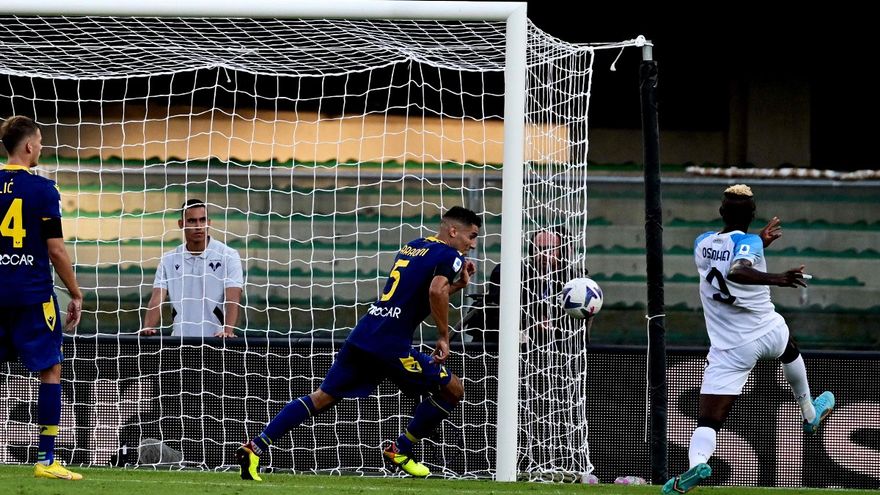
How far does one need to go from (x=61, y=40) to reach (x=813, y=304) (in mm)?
6901

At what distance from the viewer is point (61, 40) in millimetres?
9016

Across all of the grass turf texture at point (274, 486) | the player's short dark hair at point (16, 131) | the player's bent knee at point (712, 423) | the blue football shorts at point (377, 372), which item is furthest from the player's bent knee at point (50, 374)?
the player's bent knee at point (712, 423)

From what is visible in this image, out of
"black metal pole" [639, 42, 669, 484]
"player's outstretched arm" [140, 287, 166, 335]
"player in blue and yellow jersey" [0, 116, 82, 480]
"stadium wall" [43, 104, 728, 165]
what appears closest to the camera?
"player in blue and yellow jersey" [0, 116, 82, 480]

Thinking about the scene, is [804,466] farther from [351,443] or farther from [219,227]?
[219,227]

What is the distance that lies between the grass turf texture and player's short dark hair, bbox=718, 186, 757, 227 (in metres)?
1.64

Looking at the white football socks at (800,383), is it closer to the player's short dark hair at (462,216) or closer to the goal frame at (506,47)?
the goal frame at (506,47)

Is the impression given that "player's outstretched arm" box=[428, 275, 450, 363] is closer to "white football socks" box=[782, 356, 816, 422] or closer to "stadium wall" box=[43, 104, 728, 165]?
"white football socks" box=[782, 356, 816, 422]

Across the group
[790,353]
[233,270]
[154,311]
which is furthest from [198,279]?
[790,353]

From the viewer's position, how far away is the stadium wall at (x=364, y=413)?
28.0 ft

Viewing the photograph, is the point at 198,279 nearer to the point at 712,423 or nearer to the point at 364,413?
the point at 364,413

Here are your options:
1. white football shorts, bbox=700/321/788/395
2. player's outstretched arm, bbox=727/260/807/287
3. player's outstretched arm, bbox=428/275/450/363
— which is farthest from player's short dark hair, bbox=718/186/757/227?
player's outstretched arm, bbox=428/275/450/363

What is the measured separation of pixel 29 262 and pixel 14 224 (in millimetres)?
211

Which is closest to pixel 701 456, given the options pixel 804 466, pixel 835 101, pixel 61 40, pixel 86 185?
pixel 804 466

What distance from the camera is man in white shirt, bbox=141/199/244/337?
929cm
